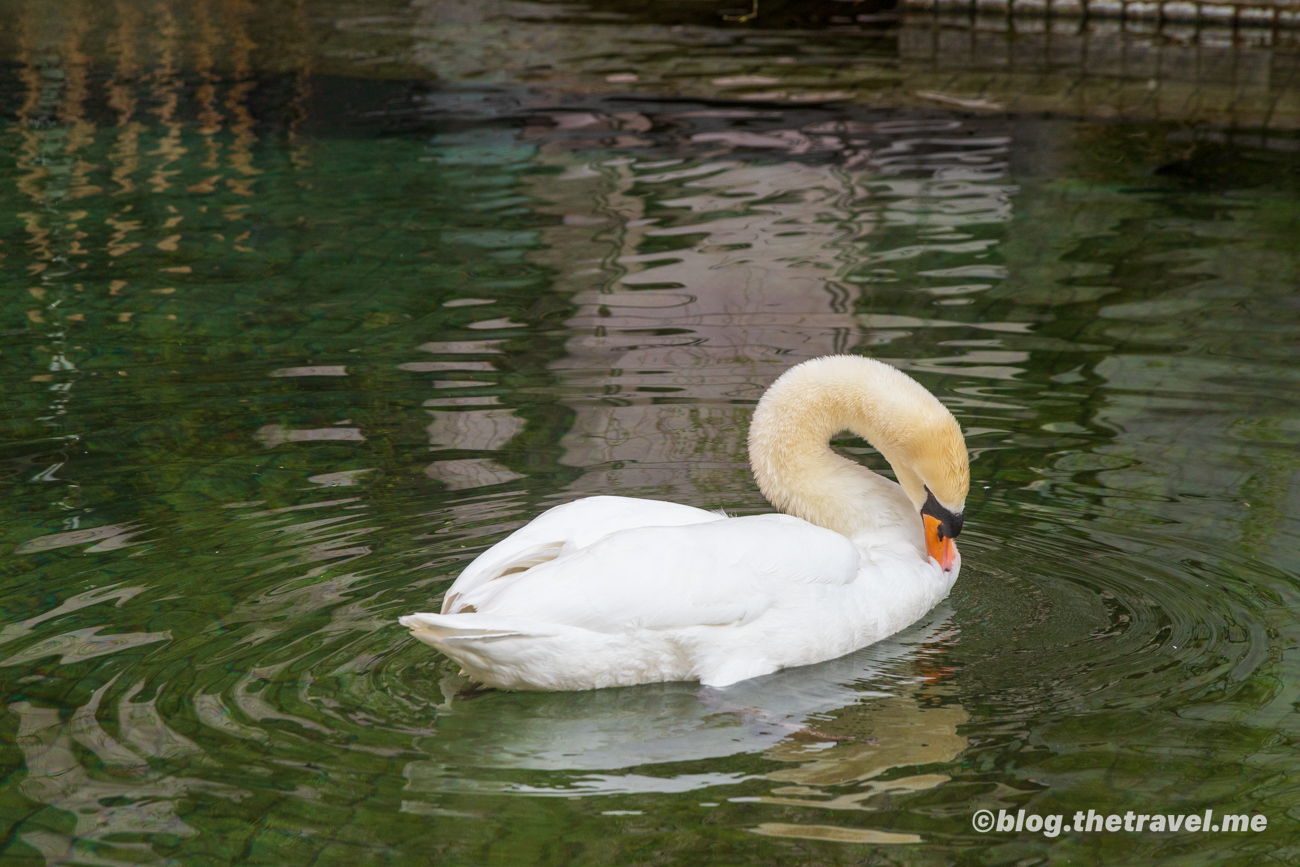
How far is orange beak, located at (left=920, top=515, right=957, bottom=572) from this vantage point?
15.0 feet

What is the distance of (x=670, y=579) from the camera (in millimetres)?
3947

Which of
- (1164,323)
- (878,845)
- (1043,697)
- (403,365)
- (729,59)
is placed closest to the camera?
(878,845)

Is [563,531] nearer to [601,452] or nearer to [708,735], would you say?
[708,735]

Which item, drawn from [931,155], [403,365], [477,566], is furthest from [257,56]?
[477,566]

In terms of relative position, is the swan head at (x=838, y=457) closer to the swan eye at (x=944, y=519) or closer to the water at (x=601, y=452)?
the swan eye at (x=944, y=519)

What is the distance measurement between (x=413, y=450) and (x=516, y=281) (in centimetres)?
268

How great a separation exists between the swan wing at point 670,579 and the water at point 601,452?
0.26 m

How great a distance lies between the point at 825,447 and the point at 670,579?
103 centimetres

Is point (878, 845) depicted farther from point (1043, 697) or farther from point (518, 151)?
point (518, 151)

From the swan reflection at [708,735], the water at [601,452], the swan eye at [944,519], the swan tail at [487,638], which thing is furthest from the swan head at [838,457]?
the swan tail at [487,638]

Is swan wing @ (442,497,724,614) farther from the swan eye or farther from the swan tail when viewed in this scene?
the swan eye

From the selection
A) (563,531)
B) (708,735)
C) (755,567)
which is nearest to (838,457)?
(755,567)

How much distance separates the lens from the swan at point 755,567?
386 cm

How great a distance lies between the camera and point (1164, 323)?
24.2ft
